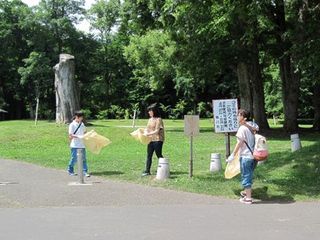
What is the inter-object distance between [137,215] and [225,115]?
6.84 m

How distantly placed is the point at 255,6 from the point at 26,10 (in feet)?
168

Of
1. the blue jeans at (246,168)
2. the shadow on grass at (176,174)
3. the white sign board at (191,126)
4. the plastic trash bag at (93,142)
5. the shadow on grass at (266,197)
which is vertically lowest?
the shadow on grass at (266,197)

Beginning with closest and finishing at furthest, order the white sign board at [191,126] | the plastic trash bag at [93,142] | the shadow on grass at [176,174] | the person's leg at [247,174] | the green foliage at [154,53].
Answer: the person's leg at [247,174] < the white sign board at [191,126] < the shadow on grass at [176,174] < the plastic trash bag at [93,142] < the green foliage at [154,53]

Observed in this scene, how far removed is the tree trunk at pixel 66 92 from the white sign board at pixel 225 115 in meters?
16.9

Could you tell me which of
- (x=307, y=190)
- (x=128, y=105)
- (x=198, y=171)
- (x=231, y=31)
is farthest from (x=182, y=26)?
(x=128, y=105)

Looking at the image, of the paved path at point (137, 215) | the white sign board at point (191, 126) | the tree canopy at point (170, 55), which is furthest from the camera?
the tree canopy at point (170, 55)

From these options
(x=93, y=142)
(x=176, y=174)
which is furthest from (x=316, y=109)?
(x=93, y=142)

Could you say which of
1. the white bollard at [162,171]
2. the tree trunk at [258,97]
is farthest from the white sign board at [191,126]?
the tree trunk at [258,97]

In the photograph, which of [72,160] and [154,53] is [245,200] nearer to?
[72,160]

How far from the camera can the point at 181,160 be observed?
62.5ft

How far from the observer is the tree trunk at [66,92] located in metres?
31.5

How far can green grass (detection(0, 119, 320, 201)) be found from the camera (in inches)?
485

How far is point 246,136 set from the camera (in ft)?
36.4

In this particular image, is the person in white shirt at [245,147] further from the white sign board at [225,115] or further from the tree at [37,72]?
the tree at [37,72]
